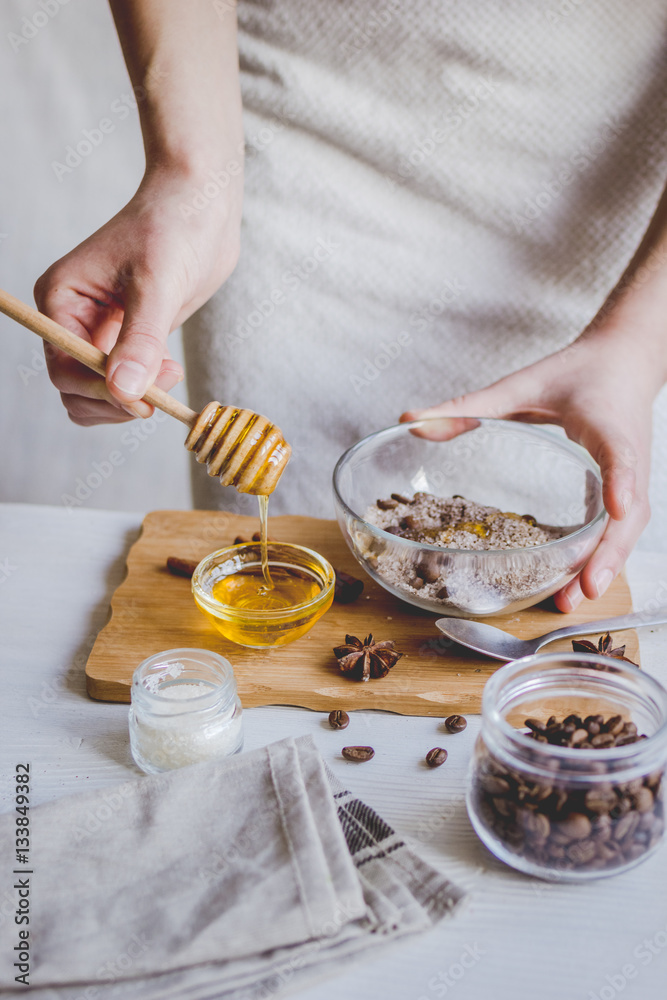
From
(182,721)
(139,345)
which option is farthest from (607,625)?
(139,345)

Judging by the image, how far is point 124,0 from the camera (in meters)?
1.83

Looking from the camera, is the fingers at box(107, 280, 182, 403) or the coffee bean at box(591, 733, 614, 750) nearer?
the coffee bean at box(591, 733, 614, 750)

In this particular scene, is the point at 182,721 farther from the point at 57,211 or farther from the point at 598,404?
the point at 57,211

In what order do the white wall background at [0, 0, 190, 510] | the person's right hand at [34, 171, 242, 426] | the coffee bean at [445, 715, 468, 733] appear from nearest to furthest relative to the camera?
the coffee bean at [445, 715, 468, 733] < the person's right hand at [34, 171, 242, 426] < the white wall background at [0, 0, 190, 510]

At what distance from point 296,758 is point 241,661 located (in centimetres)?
34

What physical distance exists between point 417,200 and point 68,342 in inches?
40.6

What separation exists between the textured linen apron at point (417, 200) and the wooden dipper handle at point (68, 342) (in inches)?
31.9

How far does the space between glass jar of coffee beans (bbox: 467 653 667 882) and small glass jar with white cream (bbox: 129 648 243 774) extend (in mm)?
361

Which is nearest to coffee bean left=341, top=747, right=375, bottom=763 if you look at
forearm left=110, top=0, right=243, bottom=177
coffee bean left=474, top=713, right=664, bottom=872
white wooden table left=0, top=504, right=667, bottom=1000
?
white wooden table left=0, top=504, right=667, bottom=1000

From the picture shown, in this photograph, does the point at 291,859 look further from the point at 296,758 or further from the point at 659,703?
the point at 659,703

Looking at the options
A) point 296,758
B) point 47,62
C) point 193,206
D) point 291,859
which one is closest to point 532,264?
point 193,206

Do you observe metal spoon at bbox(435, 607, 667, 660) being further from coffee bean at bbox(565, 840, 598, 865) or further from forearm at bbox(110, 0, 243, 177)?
forearm at bbox(110, 0, 243, 177)

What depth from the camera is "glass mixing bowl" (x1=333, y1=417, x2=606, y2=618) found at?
141cm

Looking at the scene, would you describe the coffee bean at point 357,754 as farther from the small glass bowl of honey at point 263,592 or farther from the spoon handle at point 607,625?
the spoon handle at point 607,625
